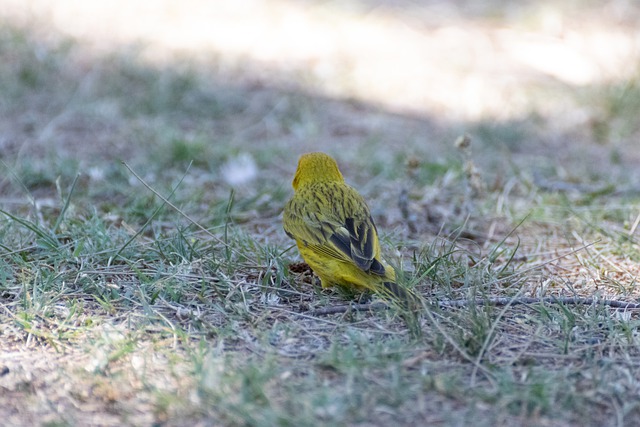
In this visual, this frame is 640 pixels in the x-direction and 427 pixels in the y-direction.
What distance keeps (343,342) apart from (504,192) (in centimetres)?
277

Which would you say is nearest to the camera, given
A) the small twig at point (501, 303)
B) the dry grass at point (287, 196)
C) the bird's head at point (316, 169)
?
the dry grass at point (287, 196)

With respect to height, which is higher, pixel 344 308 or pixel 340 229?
pixel 340 229

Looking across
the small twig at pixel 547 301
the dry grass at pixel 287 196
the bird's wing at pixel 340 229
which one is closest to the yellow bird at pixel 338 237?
the bird's wing at pixel 340 229

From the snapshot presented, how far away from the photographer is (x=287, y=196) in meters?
5.52

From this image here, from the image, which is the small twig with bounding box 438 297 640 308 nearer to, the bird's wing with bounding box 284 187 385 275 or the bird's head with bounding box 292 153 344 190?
the bird's wing with bounding box 284 187 385 275

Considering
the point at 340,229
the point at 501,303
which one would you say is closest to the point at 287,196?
the point at 340,229

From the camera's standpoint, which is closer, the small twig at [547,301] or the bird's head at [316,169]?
the small twig at [547,301]

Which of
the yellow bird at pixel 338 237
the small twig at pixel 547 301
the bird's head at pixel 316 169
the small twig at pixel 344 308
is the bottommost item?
the small twig at pixel 344 308

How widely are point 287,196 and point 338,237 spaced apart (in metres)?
1.79

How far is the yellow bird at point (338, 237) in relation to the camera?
11.8 feet

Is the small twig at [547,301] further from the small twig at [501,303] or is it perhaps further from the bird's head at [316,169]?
the bird's head at [316,169]

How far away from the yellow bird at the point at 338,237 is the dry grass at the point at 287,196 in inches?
5.6

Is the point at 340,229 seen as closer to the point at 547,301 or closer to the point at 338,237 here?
the point at 338,237

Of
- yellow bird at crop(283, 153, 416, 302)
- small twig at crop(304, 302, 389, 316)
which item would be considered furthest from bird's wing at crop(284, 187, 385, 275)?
small twig at crop(304, 302, 389, 316)
